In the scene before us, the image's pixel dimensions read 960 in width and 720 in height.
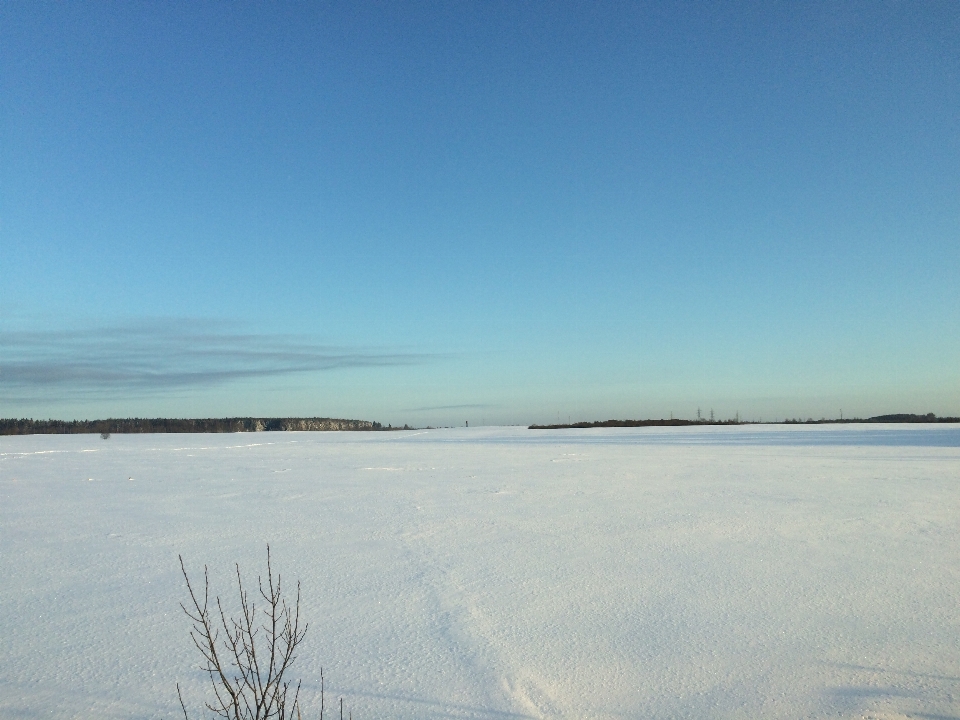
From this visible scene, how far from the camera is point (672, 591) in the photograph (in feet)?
12.4

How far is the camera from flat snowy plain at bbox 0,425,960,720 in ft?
8.52

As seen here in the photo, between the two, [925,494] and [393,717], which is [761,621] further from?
[925,494]

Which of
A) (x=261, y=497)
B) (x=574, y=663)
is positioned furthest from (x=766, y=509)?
(x=261, y=497)

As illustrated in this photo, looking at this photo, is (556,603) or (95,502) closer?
(556,603)

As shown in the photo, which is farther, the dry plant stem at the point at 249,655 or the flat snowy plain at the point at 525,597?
the flat snowy plain at the point at 525,597

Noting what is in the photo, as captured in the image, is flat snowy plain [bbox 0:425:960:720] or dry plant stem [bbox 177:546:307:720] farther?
flat snowy plain [bbox 0:425:960:720]

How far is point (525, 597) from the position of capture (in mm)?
3688

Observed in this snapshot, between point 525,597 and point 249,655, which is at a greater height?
point 249,655

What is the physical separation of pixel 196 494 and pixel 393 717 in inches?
238

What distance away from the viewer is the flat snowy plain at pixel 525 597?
2.60 meters

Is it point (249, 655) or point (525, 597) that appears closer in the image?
point (249, 655)

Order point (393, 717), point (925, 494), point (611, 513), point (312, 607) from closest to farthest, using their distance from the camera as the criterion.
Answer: point (393, 717), point (312, 607), point (611, 513), point (925, 494)

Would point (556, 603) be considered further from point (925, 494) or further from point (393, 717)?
point (925, 494)

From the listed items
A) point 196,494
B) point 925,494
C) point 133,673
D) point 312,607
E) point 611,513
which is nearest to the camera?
point 133,673
